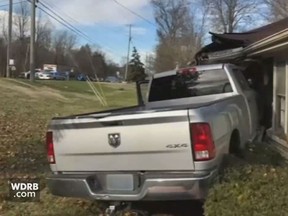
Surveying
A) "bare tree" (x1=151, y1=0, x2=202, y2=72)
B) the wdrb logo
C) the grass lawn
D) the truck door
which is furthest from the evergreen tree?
the wdrb logo

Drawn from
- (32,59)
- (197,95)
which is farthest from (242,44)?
(32,59)

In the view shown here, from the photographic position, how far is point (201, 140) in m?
5.45

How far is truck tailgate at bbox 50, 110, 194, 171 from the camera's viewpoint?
5477mm

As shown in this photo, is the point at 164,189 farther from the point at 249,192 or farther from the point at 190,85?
the point at 190,85

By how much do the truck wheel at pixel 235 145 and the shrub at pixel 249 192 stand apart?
83 cm

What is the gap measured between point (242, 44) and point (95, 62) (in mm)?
105914

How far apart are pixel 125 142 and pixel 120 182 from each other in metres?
0.44

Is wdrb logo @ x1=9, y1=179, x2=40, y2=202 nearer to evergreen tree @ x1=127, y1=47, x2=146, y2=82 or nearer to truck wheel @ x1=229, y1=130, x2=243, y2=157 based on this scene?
truck wheel @ x1=229, y1=130, x2=243, y2=157

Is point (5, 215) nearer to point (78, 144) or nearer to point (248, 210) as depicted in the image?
point (78, 144)

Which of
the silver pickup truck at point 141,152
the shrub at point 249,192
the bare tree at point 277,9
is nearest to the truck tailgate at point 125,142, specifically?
the silver pickup truck at point 141,152

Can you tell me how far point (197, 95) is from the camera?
8594mm

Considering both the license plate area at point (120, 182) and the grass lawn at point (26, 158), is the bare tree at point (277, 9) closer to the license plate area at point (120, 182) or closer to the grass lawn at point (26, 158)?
the grass lawn at point (26, 158)

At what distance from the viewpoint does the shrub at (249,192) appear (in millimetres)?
5156

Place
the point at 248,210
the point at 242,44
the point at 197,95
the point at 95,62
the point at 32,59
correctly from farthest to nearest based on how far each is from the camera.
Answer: the point at 95,62 → the point at 32,59 → the point at 242,44 → the point at 197,95 → the point at 248,210
